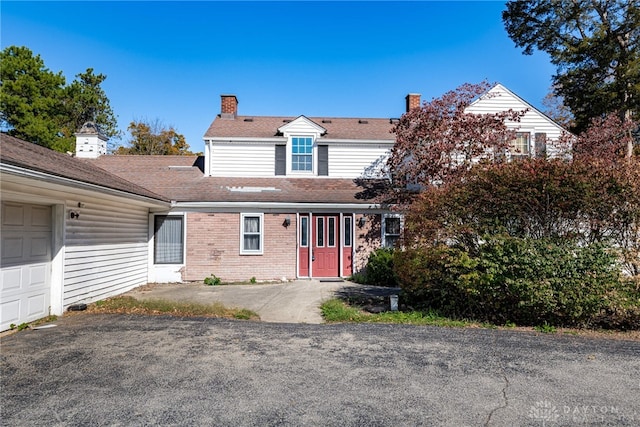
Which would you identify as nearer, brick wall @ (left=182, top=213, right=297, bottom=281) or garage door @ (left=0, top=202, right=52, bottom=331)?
garage door @ (left=0, top=202, right=52, bottom=331)

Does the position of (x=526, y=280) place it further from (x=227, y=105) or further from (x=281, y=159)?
(x=227, y=105)

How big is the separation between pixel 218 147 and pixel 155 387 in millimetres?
11452

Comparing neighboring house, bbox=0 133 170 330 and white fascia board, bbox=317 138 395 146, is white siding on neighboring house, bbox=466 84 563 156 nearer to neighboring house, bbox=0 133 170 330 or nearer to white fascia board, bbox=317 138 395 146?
white fascia board, bbox=317 138 395 146

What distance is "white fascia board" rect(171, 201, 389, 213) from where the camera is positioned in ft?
39.3

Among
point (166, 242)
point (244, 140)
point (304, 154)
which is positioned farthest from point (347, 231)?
point (166, 242)

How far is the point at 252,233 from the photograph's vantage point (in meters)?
12.3

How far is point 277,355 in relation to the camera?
4926 millimetres

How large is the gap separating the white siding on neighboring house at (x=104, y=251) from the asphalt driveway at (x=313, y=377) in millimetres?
1992

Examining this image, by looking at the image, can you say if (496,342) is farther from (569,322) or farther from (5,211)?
(5,211)

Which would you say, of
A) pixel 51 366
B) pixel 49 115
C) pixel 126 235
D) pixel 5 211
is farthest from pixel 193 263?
pixel 49 115

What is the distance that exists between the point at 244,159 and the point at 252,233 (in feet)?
11.4

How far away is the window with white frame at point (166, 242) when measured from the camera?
476 inches

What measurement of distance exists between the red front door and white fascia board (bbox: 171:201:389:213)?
0.43m

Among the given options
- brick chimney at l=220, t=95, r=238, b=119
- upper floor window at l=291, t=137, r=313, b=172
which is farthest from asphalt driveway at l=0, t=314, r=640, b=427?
brick chimney at l=220, t=95, r=238, b=119
